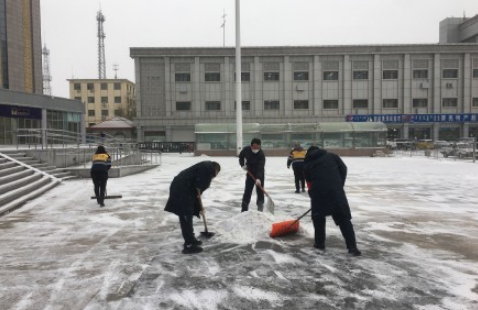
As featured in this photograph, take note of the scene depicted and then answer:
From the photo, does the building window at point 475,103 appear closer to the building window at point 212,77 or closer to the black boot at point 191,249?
the building window at point 212,77

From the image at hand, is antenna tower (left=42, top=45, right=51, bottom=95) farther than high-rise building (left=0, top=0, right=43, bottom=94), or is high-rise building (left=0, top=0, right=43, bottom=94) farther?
antenna tower (left=42, top=45, right=51, bottom=95)

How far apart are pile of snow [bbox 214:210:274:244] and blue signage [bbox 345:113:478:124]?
43618 millimetres

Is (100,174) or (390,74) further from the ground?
(390,74)

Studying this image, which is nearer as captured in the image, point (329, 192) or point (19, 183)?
point (329, 192)

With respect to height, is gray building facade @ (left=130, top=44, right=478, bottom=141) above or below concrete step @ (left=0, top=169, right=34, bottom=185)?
above

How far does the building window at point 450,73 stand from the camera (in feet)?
160

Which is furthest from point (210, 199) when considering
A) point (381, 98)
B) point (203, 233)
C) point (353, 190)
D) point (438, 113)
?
point (438, 113)

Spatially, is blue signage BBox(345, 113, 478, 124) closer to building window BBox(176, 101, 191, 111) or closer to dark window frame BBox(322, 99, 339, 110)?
dark window frame BBox(322, 99, 339, 110)

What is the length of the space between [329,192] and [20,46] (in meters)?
43.3

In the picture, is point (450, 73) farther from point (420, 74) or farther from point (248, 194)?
point (248, 194)

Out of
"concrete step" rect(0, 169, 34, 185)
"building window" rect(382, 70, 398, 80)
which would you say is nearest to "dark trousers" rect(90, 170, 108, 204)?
"concrete step" rect(0, 169, 34, 185)

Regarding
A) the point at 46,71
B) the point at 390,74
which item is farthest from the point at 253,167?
the point at 46,71

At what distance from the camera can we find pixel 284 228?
6438mm

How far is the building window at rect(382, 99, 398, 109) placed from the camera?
48938 mm
